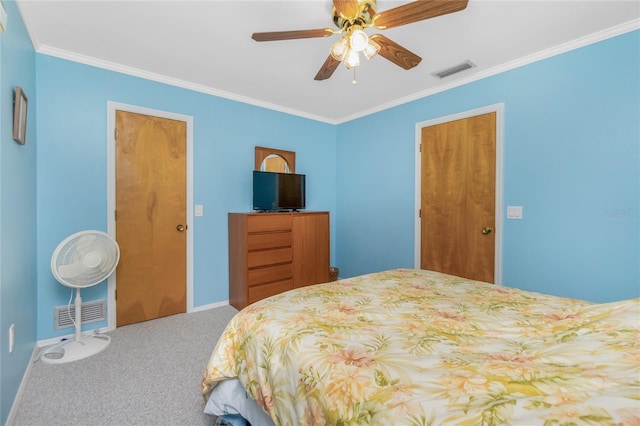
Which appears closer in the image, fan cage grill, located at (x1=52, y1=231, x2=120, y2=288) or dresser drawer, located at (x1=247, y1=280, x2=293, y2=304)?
fan cage grill, located at (x1=52, y1=231, x2=120, y2=288)

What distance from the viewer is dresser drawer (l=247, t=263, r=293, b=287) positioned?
290 cm

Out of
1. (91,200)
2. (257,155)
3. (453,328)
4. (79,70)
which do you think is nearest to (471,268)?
(453,328)

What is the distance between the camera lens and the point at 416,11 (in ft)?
4.72

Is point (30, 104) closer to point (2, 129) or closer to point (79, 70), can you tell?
point (79, 70)

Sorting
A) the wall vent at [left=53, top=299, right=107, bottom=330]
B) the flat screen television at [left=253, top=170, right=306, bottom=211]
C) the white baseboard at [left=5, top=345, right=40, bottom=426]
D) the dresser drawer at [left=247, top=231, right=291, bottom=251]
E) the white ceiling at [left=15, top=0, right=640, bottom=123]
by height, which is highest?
the white ceiling at [left=15, top=0, right=640, bottom=123]

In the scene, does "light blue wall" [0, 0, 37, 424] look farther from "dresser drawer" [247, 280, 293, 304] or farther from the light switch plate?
the light switch plate

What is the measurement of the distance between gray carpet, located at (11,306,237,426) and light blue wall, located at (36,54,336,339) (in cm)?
56

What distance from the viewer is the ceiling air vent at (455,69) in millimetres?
2527

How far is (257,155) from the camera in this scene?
343 cm

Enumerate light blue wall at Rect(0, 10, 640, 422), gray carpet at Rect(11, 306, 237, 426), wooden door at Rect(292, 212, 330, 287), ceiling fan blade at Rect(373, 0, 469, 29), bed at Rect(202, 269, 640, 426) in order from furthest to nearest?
wooden door at Rect(292, 212, 330, 287) → light blue wall at Rect(0, 10, 640, 422) → gray carpet at Rect(11, 306, 237, 426) → ceiling fan blade at Rect(373, 0, 469, 29) → bed at Rect(202, 269, 640, 426)

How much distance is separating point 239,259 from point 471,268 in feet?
7.74

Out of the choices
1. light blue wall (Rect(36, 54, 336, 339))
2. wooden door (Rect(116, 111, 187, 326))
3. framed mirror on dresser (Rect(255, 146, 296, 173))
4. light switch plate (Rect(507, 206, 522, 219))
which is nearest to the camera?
light blue wall (Rect(36, 54, 336, 339))

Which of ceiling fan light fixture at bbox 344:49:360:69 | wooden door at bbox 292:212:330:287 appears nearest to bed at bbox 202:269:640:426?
ceiling fan light fixture at bbox 344:49:360:69

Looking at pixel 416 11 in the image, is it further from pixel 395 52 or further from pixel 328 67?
pixel 328 67
